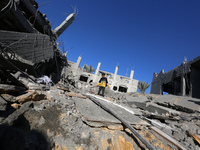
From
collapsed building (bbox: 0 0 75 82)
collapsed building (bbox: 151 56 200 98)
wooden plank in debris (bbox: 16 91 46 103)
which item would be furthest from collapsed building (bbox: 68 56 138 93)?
wooden plank in debris (bbox: 16 91 46 103)

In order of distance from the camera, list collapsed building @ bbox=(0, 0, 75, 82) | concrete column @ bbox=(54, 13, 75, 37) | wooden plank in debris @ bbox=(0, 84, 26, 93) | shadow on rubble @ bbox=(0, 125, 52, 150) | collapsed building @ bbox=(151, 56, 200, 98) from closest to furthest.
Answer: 1. shadow on rubble @ bbox=(0, 125, 52, 150)
2. wooden plank in debris @ bbox=(0, 84, 26, 93)
3. collapsed building @ bbox=(0, 0, 75, 82)
4. collapsed building @ bbox=(151, 56, 200, 98)
5. concrete column @ bbox=(54, 13, 75, 37)

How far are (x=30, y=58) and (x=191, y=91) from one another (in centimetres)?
1301

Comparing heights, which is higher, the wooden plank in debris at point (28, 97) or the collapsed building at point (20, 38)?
the collapsed building at point (20, 38)

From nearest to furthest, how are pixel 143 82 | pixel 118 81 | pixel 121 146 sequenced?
pixel 121 146 → pixel 118 81 → pixel 143 82

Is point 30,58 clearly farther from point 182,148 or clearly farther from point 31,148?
point 182,148

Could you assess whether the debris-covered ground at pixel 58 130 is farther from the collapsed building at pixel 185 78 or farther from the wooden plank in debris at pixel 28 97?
the collapsed building at pixel 185 78

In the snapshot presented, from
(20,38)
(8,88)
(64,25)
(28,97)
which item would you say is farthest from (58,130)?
(64,25)

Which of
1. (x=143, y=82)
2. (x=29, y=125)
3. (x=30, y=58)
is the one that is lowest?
(x=29, y=125)

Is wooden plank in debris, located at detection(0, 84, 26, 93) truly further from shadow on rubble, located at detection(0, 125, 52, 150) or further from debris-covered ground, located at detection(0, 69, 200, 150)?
shadow on rubble, located at detection(0, 125, 52, 150)

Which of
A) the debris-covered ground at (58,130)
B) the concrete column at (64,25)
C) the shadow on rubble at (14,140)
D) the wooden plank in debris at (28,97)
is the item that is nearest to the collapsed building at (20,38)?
the wooden plank in debris at (28,97)

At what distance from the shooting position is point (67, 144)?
1.25 m

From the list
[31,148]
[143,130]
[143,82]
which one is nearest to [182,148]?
[143,130]

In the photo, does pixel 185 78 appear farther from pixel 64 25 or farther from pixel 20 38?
pixel 64 25

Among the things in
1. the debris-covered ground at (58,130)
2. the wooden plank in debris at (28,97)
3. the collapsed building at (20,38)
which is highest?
the collapsed building at (20,38)
